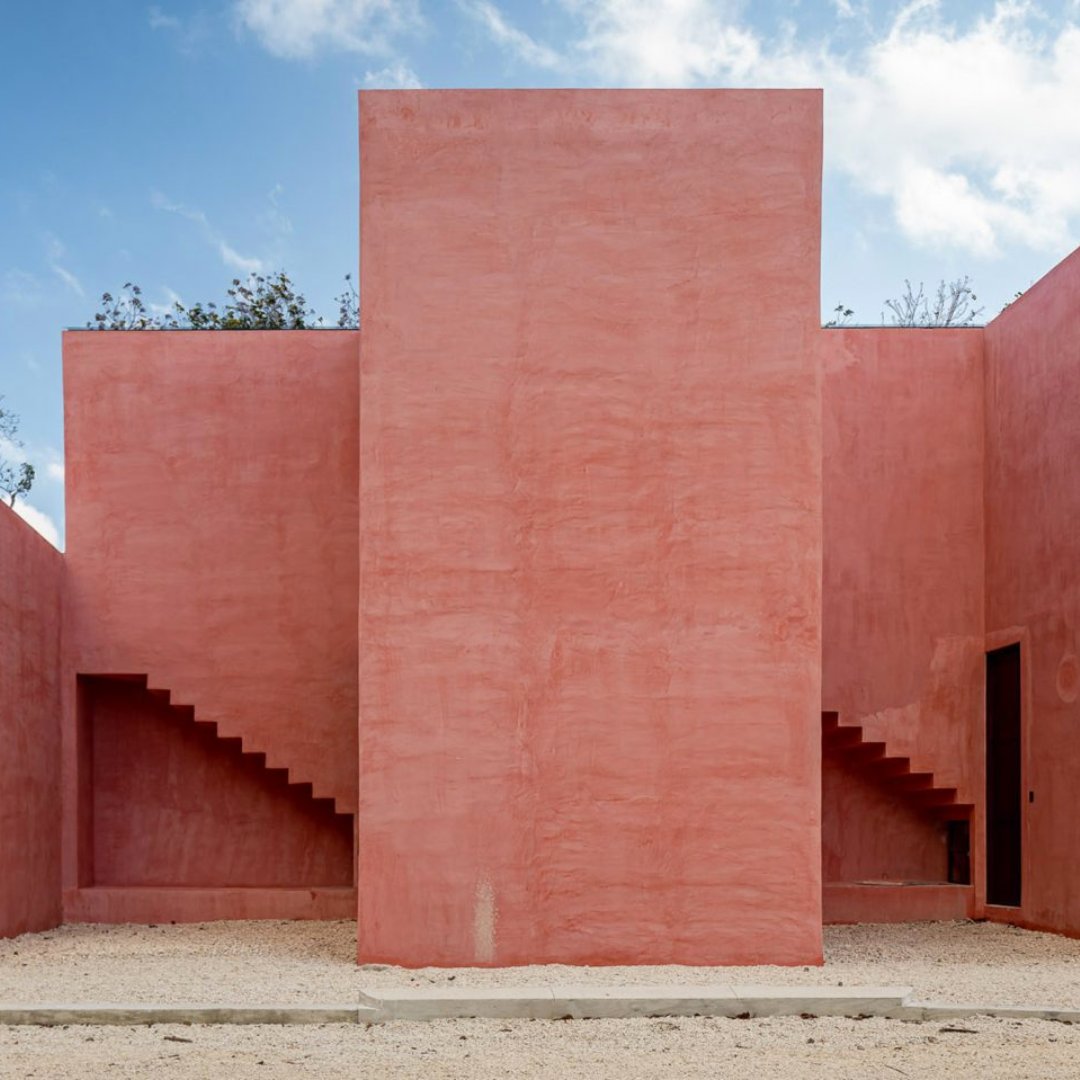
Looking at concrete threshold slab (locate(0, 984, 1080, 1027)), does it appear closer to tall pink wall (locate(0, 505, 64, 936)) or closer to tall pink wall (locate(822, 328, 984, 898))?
tall pink wall (locate(0, 505, 64, 936))

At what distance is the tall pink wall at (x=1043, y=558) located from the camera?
9.76 meters

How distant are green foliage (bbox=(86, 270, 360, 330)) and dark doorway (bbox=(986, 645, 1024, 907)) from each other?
41.0 ft

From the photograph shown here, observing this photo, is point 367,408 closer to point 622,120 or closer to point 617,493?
point 617,493

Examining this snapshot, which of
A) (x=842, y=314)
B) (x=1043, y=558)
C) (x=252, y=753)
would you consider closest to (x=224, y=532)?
(x=252, y=753)

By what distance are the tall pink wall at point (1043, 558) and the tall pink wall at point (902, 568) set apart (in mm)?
309

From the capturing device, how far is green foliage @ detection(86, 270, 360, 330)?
20469 millimetres

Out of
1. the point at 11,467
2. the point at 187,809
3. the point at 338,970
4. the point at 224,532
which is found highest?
the point at 11,467

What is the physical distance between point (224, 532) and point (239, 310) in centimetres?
1027

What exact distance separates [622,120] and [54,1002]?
248 inches

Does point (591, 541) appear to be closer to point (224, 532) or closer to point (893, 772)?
point (224, 532)

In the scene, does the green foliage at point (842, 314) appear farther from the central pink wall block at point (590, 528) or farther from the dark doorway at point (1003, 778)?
the central pink wall block at point (590, 528)

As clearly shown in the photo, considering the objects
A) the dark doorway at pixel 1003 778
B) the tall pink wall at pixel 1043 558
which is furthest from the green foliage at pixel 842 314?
the dark doorway at pixel 1003 778

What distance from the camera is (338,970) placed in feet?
26.2

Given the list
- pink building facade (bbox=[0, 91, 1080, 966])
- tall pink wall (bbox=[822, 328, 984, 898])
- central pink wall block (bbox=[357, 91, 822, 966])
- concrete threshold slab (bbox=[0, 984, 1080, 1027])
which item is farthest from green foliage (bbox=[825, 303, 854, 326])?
concrete threshold slab (bbox=[0, 984, 1080, 1027])
